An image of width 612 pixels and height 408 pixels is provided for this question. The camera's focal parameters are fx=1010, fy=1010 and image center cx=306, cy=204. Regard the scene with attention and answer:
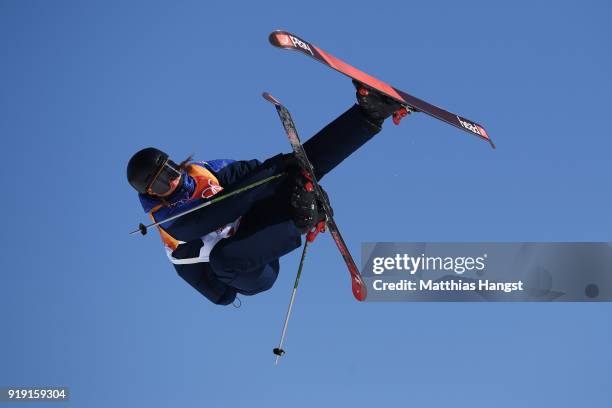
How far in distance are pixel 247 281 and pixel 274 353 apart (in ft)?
2.16

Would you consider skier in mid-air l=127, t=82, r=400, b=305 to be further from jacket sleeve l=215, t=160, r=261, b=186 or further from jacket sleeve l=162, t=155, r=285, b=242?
jacket sleeve l=215, t=160, r=261, b=186

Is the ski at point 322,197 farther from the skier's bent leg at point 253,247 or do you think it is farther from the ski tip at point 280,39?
the ski tip at point 280,39

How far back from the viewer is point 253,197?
8219 mm

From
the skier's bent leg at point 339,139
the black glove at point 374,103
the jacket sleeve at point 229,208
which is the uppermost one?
the black glove at point 374,103

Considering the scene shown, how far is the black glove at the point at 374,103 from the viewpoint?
25.9 ft

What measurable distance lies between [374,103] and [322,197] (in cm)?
86

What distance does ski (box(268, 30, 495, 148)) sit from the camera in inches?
267

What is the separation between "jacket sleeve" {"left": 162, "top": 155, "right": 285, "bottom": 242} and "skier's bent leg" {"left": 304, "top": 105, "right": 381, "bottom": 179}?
295 mm

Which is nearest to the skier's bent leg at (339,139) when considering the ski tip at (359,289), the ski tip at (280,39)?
the ski tip at (359,289)

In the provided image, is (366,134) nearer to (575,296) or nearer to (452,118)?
(452,118)

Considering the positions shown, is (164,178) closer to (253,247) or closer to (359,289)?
(253,247)

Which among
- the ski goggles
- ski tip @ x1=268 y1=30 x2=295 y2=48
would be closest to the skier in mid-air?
the ski goggles

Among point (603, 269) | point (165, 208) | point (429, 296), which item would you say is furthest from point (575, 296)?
point (165, 208)

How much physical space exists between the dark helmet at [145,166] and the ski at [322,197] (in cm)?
105
